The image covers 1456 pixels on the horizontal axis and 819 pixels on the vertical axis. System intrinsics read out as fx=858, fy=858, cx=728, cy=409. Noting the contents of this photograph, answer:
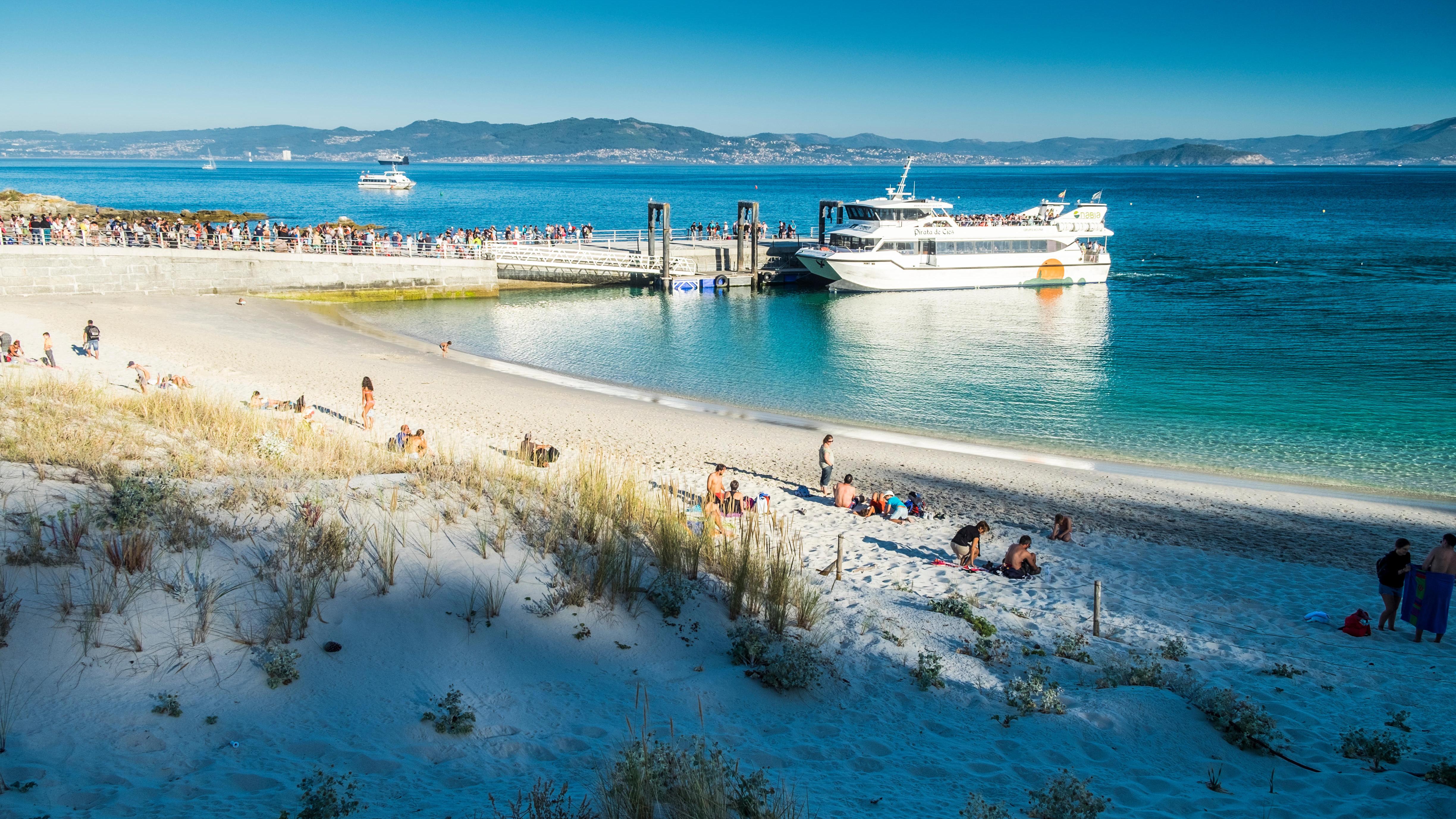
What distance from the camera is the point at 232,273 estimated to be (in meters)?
32.9

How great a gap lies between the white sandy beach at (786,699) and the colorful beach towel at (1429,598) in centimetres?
25

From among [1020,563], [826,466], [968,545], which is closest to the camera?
[1020,563]

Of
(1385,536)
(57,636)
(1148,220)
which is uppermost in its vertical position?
(1148,220)

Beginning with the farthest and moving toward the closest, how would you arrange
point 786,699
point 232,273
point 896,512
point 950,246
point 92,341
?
point 950,246 → point 232,273 → point 92,341 → point 896,512 → point 786,699

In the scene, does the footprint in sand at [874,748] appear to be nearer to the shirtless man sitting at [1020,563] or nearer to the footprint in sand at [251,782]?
the footprint in sand at [251,782]

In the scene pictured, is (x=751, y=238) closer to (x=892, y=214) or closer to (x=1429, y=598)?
(x=892, y=214)

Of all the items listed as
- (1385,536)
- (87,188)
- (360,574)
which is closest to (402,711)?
(360,574)

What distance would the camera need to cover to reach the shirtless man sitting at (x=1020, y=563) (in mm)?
10508

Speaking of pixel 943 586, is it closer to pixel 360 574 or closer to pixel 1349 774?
pixel 1349 774

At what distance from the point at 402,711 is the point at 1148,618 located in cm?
755

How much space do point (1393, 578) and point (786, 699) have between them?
703 cm

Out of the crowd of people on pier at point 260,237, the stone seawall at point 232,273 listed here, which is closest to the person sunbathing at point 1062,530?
the stone seawall at point 232,273

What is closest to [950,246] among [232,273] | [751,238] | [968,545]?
[751,238]

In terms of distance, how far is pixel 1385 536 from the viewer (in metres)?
13.2
